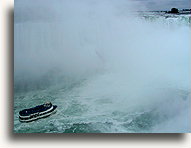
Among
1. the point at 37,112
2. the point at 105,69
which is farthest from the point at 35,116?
the point at 105,69

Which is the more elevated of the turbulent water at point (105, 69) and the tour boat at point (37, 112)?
the turbulent water at point (105, 69)

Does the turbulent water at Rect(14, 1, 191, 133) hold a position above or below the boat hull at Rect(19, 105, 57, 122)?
above

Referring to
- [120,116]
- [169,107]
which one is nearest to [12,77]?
[120,116]

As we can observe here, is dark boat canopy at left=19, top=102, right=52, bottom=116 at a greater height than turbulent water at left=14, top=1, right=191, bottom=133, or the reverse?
turbulent water at left=14, top=1, right=191, bottom=133

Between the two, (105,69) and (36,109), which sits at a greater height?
(105,69)

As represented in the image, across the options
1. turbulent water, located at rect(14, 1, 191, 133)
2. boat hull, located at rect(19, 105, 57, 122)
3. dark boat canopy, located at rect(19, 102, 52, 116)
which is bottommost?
boat hull, located at rect(19, 105, 57, 122)

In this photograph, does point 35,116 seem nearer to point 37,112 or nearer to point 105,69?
point 37,112

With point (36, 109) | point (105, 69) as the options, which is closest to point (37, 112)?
point (36, 109)

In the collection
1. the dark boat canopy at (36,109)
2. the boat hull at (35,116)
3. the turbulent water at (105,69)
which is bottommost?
the boat hull at (35,116)
